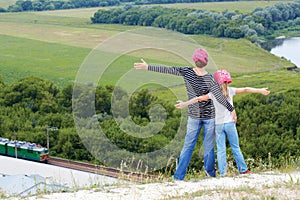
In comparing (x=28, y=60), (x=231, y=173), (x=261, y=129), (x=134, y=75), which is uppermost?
(x=134, y=75)

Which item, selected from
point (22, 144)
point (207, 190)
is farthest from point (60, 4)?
point (207, 190)

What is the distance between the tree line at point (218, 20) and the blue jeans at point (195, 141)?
201 feet

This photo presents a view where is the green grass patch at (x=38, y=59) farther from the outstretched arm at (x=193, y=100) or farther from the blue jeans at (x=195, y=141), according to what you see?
the outstretched arm at (x=193, y=100)

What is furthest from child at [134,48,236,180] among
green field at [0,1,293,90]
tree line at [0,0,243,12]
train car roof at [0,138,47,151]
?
tree line at [0,0,243,12]

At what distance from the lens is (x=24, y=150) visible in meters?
24.9

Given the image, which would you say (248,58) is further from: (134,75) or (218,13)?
(134,75)

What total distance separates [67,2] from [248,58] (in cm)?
5160

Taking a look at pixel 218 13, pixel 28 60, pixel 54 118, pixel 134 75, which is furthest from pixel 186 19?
pixel 134 75

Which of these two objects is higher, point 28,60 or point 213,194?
point 213,194

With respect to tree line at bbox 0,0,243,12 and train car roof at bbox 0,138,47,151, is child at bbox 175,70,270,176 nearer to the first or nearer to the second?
train car roof at bbox 0,138,47,151

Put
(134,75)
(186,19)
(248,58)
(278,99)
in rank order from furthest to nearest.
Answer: (186,19)
(248,58)
(278,99)
(134,75)

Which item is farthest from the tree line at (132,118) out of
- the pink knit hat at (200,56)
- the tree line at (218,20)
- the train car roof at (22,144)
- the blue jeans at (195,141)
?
the tree line at (218,20)

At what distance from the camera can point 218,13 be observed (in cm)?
8138

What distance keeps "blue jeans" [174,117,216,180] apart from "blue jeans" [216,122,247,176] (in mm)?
98
